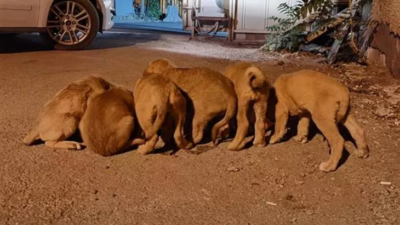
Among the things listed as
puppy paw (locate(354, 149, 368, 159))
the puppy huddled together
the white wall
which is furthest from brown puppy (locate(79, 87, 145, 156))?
the white wall

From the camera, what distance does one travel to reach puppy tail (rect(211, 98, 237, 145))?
2.81m

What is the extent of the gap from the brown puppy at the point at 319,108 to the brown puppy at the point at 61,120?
1.30m

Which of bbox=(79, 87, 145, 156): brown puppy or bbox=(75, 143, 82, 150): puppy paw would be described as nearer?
bbox=(79, 87, 145, 156): brown puppy

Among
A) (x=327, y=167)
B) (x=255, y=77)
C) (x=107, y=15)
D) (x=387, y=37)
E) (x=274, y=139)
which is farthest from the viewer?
(x=107, y=15)

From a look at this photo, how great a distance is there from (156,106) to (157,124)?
118 mm

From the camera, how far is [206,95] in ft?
9.30

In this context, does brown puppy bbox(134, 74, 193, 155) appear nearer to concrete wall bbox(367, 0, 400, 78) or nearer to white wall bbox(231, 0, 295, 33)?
concrete wall bbox(367, 0, 400, 78)

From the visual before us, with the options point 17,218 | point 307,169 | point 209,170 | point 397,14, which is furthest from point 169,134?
point 397,14

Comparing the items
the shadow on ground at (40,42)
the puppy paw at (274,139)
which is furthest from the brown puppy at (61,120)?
the shadow on ground at (40,42)

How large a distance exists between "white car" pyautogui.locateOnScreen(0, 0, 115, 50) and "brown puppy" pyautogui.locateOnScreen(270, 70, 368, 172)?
475 centimetres

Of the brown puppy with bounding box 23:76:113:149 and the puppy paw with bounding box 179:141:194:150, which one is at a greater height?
the brown puppy with bounding box 23:76:113:149

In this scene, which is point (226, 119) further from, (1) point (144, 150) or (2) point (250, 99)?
(1) point (144, 150)

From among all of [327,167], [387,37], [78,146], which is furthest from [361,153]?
[387,37]

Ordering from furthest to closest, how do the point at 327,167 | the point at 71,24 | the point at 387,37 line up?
the point at 71,24 < the point at 387,37 < the point at 327,167
